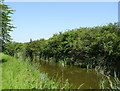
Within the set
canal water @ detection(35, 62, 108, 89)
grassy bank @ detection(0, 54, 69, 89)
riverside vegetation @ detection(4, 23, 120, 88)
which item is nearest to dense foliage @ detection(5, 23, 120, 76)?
riverside vegetation @ detection(4, 23, 120, 88)

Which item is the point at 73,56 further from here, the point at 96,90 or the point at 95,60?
the point at 96,90

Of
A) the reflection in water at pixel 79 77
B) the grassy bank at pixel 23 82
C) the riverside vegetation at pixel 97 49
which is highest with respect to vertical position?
the riverside vegetation at pixel 97 49

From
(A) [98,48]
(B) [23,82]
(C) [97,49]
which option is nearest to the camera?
(B) [23,82]

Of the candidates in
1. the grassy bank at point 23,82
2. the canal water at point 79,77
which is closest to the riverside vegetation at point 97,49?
the canal water at point 79,77

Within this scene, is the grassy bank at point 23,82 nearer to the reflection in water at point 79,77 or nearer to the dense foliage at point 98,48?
the reflection in water at point 79,77

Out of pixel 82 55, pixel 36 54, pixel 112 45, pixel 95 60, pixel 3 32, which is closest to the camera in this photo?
pixel 3 32

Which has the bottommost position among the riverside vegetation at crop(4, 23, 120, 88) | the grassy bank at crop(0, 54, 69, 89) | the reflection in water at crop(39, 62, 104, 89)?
the reflection in water at crop(39, 62, 104, 89)

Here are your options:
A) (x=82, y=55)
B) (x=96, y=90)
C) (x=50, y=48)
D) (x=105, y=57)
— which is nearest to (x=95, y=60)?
(x=105, y=57)

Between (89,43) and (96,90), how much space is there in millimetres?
8886

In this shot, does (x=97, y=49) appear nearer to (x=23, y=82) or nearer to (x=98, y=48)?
(x=98, y=48)

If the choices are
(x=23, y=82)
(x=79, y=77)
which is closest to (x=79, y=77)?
(x=79, y=77)

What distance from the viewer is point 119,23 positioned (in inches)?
599

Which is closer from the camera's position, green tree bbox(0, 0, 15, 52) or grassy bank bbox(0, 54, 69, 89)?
grassy bank bbox(0, 54, 69, 89)

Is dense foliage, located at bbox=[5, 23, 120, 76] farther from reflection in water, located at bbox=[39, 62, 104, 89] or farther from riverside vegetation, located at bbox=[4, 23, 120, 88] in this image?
reflection in water, located at bbox=[39, 62, 104, 89]
